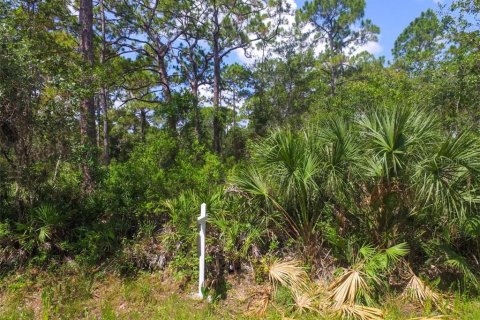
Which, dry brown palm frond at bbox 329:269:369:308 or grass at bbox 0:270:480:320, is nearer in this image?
dry brown palm frond at bbox 329:269:369:308

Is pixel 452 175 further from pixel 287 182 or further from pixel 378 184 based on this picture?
pixel 287 182

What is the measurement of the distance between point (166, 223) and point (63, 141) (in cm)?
259

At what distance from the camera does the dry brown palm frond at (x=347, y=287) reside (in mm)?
5113

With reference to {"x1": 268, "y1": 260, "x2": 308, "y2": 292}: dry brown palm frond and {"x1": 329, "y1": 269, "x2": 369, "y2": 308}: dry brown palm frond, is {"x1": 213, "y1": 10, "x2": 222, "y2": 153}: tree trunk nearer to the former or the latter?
{"x1": 268, "y1": 260, "x2": 308, "y2": 292}: dry brown palm frond

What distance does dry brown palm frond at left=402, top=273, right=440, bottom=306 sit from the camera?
209 inches

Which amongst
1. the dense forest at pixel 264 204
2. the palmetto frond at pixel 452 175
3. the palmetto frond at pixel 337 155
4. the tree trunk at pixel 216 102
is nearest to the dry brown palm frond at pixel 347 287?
the dense forest at pixel 264 204

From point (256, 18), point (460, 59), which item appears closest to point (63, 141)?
point (460, 59)

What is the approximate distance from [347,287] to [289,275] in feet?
2.93

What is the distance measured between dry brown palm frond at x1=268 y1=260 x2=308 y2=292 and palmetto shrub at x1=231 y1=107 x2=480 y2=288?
1.74 feet

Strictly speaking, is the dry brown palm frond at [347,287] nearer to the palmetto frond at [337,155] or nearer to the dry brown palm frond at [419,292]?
the dry brown palm frond at [419,292]

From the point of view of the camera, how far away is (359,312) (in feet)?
15.9

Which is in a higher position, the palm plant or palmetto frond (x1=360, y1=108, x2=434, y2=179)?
palmetto frond (x1=360, y1=108, x2=434, y2=179)

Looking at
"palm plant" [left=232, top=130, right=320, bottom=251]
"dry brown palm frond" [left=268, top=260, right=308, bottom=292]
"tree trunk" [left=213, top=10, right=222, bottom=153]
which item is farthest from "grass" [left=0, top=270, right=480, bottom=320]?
"tree trunk" [left=213, top=10, right=222, bottom=153]

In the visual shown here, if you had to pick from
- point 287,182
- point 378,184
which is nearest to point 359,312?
point 378,184
